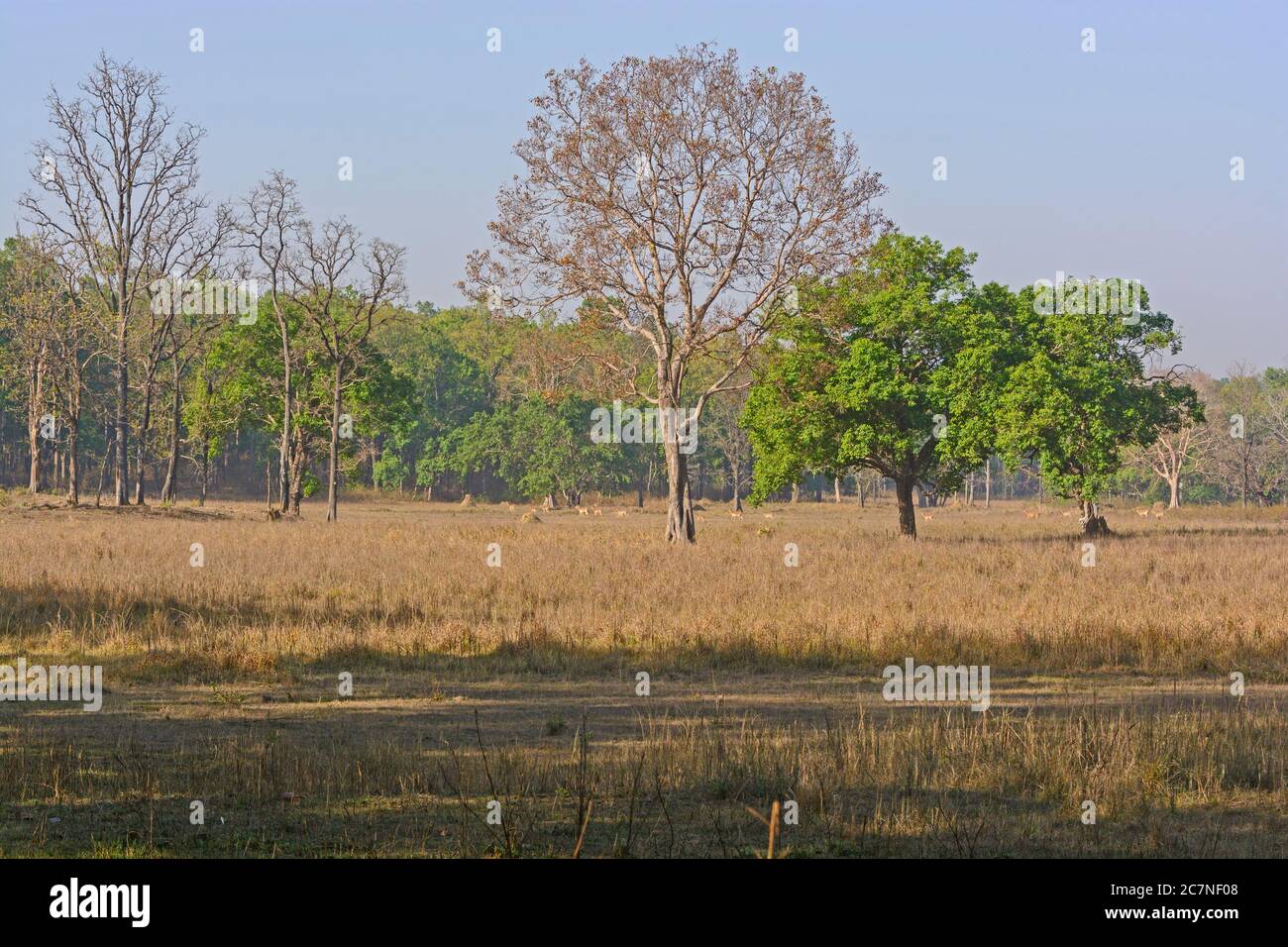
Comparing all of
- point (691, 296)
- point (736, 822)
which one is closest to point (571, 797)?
point (736, 822)

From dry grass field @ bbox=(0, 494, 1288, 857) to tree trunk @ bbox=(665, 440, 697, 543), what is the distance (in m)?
11.2

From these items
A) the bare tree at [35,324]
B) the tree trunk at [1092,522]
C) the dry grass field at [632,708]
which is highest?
the bare tree at [35,324]

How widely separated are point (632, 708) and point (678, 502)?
29479 millimetres

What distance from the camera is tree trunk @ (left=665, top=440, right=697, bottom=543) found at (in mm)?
44469

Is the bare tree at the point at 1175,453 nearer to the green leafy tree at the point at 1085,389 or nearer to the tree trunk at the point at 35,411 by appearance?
the green leafy tree at the point at 1085,389

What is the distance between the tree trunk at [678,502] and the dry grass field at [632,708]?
1121cm

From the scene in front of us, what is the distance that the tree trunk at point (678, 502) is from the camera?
44469mm

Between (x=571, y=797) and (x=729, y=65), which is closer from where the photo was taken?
(x=571, y=797)
